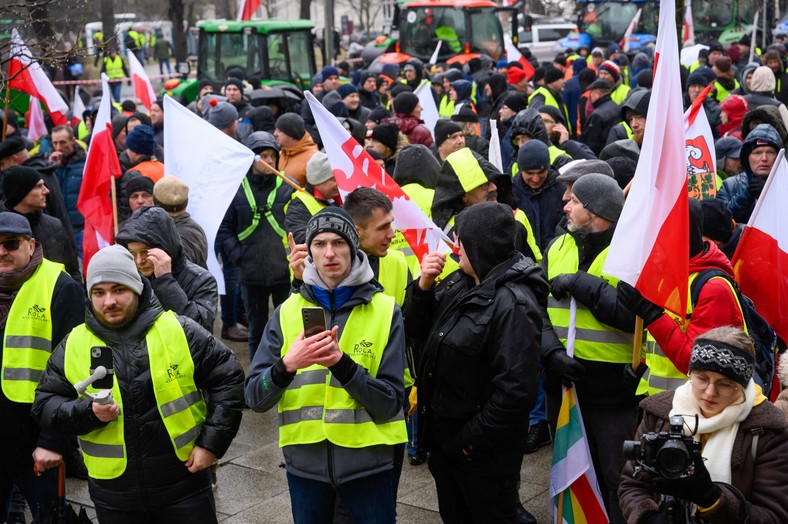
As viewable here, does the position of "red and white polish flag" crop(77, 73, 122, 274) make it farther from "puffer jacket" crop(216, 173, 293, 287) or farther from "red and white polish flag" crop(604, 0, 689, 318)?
"red and white polish flag" crop(604, 0, 689, 318)

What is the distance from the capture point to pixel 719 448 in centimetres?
381

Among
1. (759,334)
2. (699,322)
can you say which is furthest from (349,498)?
(759,334)

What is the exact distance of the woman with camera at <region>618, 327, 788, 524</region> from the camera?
3.58 meters

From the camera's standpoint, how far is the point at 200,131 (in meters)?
7.78

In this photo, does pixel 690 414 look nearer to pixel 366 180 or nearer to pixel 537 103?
pixel 366 180

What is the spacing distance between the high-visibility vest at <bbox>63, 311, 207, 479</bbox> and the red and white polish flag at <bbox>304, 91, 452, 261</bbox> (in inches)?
71.2

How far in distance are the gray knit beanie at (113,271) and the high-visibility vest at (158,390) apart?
0.19 metres

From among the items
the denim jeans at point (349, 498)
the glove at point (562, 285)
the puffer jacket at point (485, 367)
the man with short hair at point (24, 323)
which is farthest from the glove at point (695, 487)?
the man with short hair at point (24, 323)

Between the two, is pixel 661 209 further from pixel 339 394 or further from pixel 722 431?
pixel 339 394

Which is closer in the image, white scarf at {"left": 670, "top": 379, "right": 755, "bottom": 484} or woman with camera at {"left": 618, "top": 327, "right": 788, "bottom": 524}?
woman with camera at {"left": 618, "top": 327, "right": 788, "bottom": 524}

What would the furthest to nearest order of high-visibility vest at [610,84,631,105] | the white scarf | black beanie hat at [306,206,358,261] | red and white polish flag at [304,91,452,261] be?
1. high-visibility vest at [610,84,631,105]
2. red and white polish flag at [304,91,452,261]
3. black beanie hat at [306,206,358,261]
4. the white scarf

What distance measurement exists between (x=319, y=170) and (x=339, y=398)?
264 centimetres

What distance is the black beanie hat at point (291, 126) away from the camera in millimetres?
8820

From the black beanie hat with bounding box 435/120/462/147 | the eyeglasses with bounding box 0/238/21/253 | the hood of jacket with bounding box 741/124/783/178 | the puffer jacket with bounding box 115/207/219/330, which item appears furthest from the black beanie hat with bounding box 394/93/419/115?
the eyeglasses with bounding box 0/238/21/253
